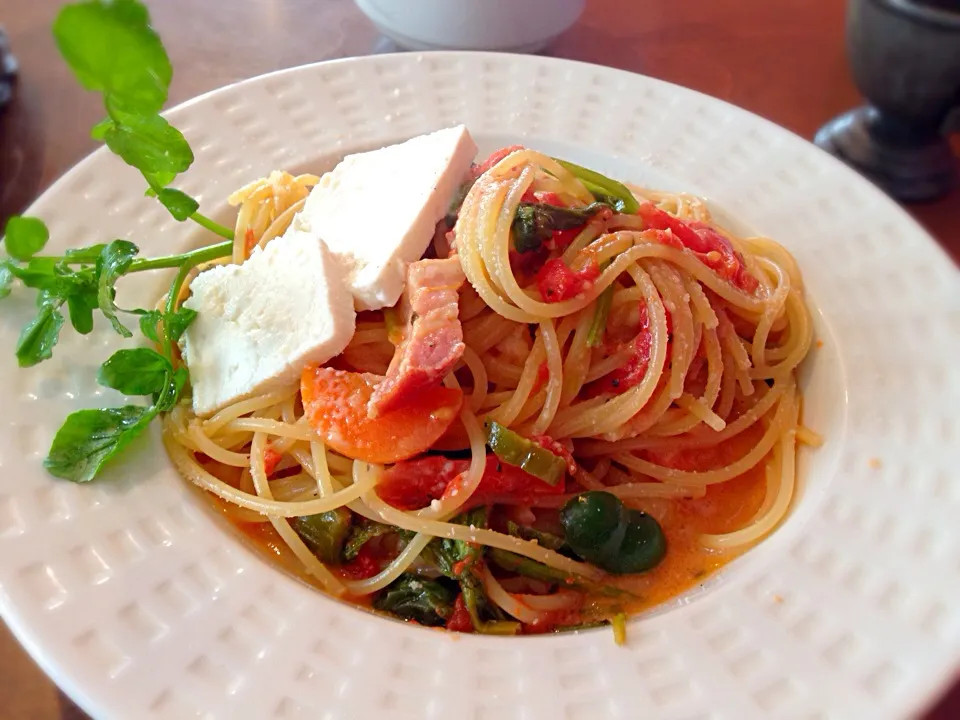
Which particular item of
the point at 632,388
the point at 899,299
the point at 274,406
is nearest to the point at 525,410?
the point at 632,388

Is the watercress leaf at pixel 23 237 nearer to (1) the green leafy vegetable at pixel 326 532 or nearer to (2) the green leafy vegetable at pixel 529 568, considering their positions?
(1) the green leafy vegetable at pixel 326 532

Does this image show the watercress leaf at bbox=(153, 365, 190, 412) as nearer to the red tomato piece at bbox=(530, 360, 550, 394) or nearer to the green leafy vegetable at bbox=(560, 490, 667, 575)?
the red tomato piece at bbox=(530, 360, 550, 394)

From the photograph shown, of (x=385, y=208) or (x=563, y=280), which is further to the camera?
(x=385, y=208)

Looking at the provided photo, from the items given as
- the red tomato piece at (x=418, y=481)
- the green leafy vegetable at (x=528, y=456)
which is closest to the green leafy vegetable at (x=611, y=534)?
the green leafy vegetable at (x=528, y=456)

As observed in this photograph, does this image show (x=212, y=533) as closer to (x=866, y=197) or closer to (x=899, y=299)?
(x=899, y=299)

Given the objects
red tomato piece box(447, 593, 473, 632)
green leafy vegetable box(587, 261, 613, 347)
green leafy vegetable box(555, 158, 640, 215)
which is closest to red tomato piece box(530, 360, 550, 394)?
green leafy vegetable box(587, 261, 613, 347)

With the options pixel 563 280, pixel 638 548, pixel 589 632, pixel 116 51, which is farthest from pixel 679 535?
pixel 116 51

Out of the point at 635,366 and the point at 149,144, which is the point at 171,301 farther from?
the point at 635,366
